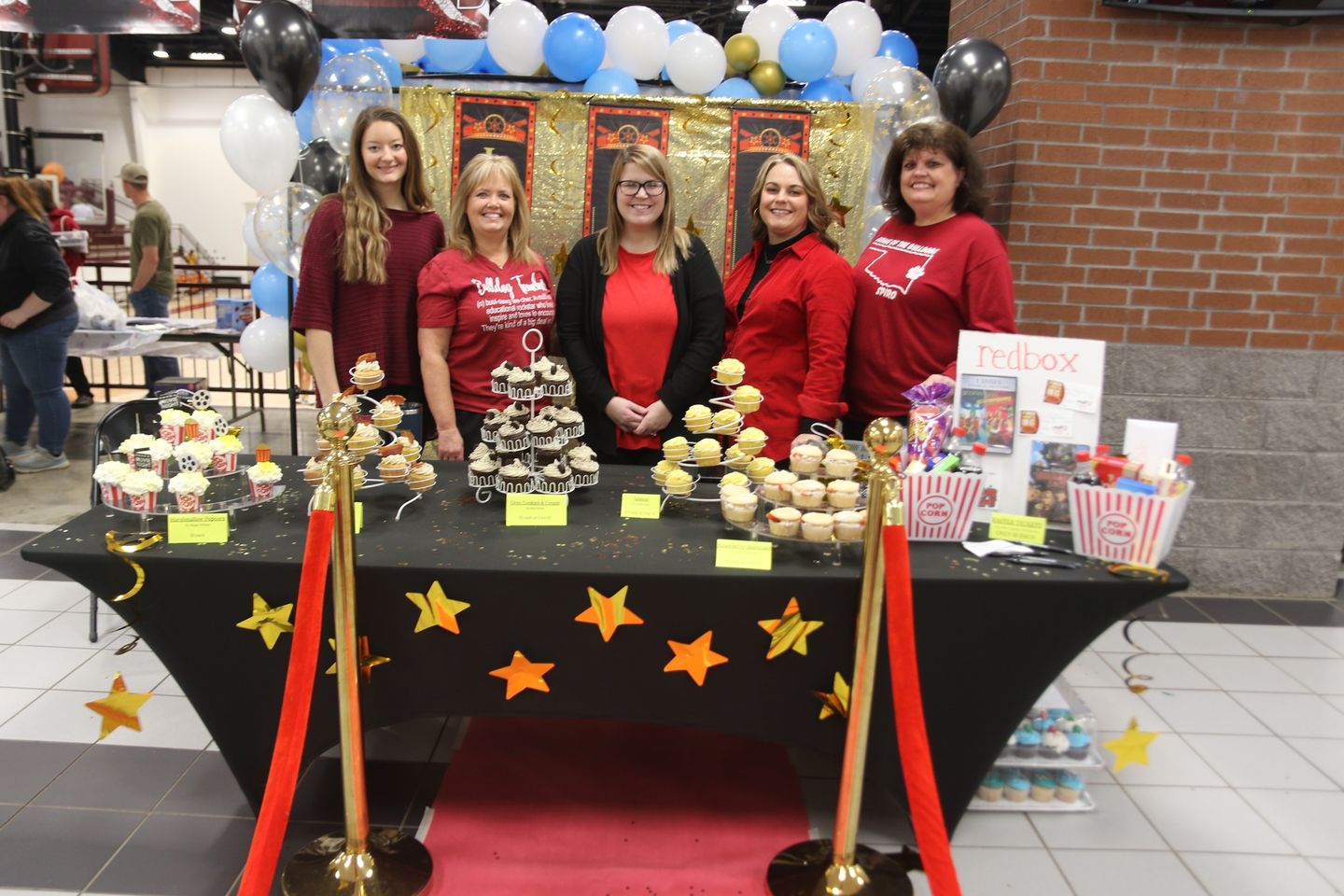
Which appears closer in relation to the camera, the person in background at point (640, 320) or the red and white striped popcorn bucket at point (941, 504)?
the red and white striped popcorn bucket at point (941, 504)

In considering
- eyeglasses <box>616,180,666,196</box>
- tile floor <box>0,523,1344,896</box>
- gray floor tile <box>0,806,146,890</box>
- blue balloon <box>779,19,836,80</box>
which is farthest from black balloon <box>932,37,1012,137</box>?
gray floor tile <box>0,806,146,890</box>

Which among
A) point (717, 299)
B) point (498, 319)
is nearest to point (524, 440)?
point (498, 319)

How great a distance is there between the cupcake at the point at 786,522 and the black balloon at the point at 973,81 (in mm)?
2299

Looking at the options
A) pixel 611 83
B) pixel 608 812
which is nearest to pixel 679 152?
pixel 611 83

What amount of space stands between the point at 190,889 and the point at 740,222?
3749 mm

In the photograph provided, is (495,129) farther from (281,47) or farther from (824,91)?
(824,91)

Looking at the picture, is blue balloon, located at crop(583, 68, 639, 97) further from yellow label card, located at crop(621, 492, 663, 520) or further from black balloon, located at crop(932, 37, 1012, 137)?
yellow label card, located at crop(621, 492, 663, 520)

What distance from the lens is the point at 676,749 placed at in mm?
2680

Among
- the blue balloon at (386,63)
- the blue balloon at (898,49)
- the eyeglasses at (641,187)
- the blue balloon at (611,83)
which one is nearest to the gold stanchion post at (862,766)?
the eyeglasses at (641,187)

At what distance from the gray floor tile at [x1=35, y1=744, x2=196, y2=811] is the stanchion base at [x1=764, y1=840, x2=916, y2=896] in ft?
5.19

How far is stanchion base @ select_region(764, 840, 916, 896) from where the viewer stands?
6.63 feet

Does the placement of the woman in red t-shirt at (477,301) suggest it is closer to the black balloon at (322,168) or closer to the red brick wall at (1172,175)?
the black balloon at (322,168)

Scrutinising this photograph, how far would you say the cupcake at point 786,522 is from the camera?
212cm

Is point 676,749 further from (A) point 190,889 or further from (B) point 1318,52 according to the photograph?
(B) point 1318,52
